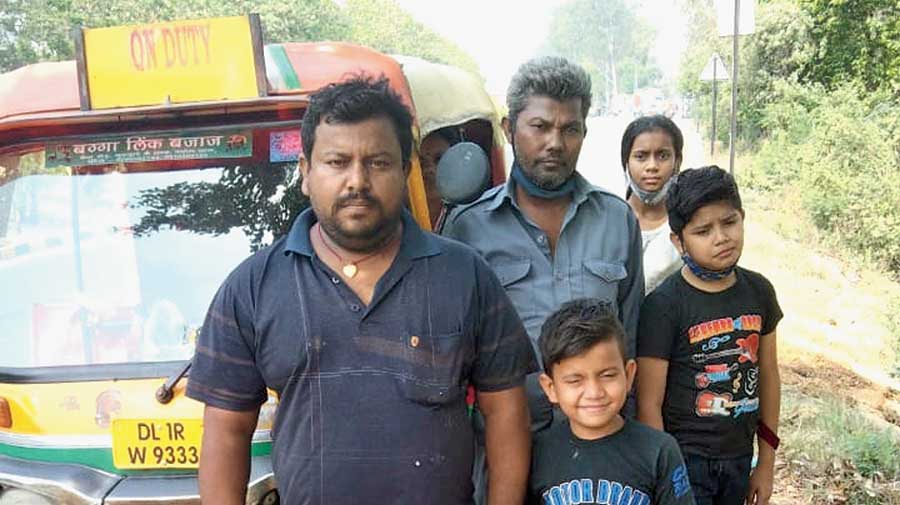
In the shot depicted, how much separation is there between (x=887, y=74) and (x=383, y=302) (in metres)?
13.3

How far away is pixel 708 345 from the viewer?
248 cm

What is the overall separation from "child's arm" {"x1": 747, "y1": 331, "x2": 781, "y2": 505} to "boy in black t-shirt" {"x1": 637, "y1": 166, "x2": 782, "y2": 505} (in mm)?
11

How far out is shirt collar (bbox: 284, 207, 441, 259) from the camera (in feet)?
6.21

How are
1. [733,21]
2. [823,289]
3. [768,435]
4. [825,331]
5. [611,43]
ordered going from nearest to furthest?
[768,435], [733,21], [825,331], [823,289], [611,43]

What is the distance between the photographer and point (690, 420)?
8.22 feet

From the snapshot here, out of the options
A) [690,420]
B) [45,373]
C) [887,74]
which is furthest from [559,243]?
[887,74]

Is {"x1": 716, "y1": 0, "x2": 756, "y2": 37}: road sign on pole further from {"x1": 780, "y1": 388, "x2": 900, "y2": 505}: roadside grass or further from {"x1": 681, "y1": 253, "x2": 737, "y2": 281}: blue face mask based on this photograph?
{"x1": 681, "y1": 253, "x2": 737, "y2": 281}: blue face mask

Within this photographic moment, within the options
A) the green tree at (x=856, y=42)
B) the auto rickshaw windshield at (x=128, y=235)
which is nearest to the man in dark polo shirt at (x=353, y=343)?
the auto rickshaw windshield at (x=128, y=235)

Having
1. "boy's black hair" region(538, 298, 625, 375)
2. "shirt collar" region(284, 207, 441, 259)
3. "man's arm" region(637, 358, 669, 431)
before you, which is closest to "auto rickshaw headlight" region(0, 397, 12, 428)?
"shirt collar" region(284, 207, 441, 259)

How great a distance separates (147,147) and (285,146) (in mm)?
469

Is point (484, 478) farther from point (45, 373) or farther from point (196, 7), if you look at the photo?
point (196, 7)

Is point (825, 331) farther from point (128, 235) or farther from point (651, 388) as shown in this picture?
point (128, 235)

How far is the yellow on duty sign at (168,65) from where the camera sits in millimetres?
2711

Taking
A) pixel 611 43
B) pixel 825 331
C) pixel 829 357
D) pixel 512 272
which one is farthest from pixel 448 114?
pixel 611 43
